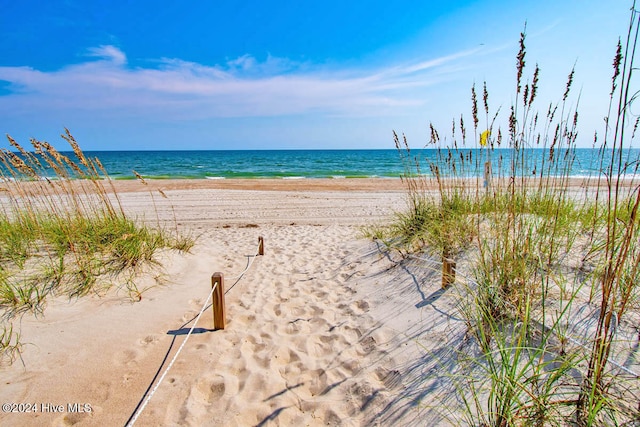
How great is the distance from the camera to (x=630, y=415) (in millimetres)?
1614

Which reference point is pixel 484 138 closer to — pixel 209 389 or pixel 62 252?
pixel 209 389

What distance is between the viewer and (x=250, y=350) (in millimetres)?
2902

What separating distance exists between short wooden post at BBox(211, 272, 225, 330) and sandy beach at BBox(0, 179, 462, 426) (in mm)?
89

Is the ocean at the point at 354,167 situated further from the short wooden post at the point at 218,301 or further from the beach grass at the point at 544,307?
the short wooden post at the point at 218,301

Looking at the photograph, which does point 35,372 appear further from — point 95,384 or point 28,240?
point 28,240

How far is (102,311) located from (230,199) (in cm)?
888

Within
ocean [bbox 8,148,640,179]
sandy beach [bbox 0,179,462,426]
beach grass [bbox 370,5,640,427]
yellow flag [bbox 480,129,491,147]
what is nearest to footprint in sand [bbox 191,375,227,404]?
sandy beach [bbox 0,179,462,426]

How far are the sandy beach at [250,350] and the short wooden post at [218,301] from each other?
89 millimetres

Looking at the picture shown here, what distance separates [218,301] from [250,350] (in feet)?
1.78

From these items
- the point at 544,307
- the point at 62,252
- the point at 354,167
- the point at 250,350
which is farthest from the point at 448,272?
the point at 354,167

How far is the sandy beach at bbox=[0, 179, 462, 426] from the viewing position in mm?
2189

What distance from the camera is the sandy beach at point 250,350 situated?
7.18 feet

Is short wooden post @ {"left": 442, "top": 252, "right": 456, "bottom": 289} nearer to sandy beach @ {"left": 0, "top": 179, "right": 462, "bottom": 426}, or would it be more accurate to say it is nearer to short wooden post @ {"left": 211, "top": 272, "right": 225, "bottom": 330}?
sandy beach @ {"left": 0, "top": 179, "right": 462, "bottom": 426}

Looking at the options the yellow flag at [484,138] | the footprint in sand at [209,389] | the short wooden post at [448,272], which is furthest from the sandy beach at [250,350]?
the yellow flag at [484,138]
